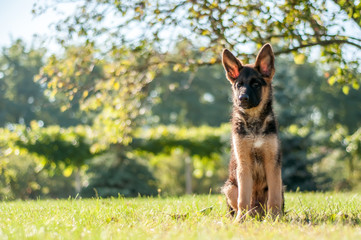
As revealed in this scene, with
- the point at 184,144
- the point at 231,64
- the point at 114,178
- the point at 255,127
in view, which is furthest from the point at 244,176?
the point at 184,144

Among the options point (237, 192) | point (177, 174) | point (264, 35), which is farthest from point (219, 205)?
point (177, 174)

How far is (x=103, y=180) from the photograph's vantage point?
15.4 metres

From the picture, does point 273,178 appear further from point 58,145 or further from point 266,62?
point 58,145

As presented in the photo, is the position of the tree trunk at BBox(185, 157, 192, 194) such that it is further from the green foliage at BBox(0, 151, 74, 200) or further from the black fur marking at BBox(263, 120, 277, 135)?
the black fur marking at BBox(263, 120, 277, 135)

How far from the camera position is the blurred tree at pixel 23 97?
47.1 m

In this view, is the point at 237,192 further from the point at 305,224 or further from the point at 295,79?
the point at 295,79

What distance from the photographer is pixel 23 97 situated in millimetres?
48875

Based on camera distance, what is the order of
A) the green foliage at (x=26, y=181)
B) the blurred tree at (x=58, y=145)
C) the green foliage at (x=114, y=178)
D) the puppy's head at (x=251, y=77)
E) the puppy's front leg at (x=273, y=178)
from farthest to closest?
the green foliage at (x=26, y=181), the green foliage at (x=114, y=178), the blurred tree at (x=58, y=145), the puppy's head at (x=251, y=77), the puppy's front leg at (x=273, y=178)

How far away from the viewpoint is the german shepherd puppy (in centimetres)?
499

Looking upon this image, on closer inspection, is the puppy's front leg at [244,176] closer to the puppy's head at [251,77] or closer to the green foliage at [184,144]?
the puppy's head at [251,77]

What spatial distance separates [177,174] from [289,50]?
16.5 meters

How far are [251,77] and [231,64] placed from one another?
0.43 m

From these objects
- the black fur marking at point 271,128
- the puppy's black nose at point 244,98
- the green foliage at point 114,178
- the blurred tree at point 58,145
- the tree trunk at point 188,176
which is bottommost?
the tree trunk at point 188,176

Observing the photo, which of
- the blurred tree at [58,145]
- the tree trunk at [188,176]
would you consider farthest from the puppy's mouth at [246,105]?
the tree trunk at [188,176]
